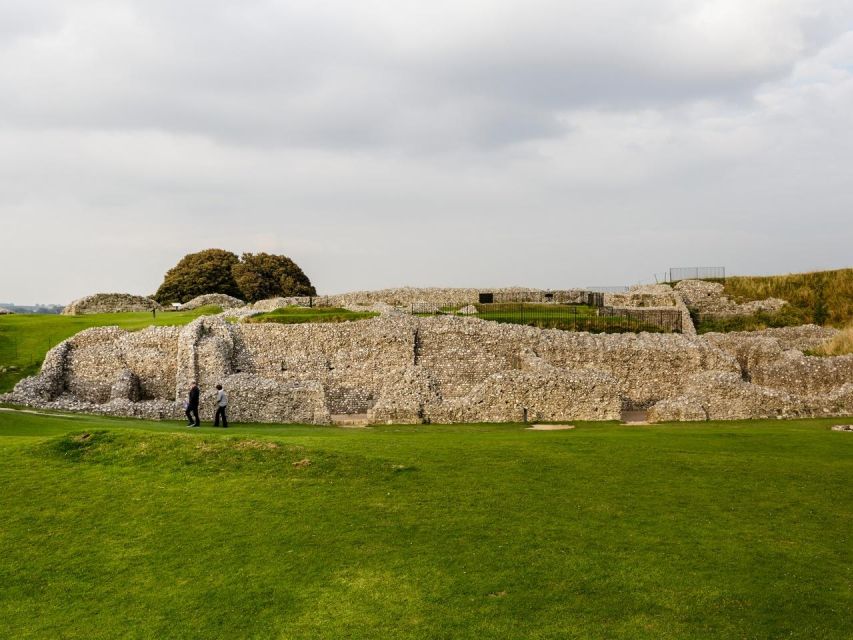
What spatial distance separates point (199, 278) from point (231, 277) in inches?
139

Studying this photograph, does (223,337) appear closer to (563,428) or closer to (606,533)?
(563,428)

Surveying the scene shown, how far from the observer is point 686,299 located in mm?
54750

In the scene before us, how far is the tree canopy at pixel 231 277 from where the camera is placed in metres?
80.0

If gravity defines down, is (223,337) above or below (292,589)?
above

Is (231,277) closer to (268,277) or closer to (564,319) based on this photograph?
(268,277)

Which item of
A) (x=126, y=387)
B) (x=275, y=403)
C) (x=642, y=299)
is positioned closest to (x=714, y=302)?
(x=642, y=299)

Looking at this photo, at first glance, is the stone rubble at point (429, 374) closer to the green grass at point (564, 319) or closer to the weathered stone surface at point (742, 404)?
the weathered stone surface at point (742, 404)

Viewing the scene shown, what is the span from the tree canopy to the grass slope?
47.4 m

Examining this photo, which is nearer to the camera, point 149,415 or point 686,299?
point 149,415

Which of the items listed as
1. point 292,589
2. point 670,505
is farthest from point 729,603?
point 292,589

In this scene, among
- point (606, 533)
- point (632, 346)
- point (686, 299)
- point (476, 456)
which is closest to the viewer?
point (606, 533)

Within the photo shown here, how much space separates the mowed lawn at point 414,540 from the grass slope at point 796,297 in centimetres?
3430

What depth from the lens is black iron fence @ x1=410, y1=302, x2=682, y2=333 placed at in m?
41.8

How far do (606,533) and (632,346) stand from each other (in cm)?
2390
